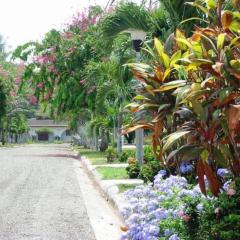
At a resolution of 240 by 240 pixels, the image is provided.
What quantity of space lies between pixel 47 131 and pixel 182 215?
107020 millimetres

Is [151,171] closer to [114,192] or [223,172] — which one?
[114,192]

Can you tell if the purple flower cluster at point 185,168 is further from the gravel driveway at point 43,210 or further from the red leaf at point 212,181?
the red leaf at point 212,181

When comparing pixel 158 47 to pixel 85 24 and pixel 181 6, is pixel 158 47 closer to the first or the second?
pixel 181 6

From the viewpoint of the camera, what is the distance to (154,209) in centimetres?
629

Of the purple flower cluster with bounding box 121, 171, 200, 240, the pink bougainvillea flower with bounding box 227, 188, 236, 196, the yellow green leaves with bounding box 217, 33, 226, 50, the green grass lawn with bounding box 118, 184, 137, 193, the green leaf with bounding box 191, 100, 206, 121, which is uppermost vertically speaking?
the yellow green leaves with bounding box 217, 33, 226, 50

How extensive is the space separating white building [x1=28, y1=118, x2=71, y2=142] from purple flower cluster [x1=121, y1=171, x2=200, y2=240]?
341ft

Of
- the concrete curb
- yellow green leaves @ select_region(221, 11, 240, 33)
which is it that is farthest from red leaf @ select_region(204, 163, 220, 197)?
the concrete curb

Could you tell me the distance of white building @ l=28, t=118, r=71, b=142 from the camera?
11188 centimetres

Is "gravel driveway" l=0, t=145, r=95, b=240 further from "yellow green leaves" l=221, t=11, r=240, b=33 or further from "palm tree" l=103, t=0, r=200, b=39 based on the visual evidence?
"palm tree" l=103, t=0, r=200, b=39

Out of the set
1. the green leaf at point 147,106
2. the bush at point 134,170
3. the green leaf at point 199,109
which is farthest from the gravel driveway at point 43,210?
the green leaf at point 199,109

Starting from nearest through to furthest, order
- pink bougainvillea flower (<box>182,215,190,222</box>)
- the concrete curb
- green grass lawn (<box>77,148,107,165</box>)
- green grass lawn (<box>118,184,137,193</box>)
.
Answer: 1. pink bougainvillea flower (<box>182,215,190,222</box>)
2. the concrete curb
3. green grass lawn (<box>118,184,137,193</box>)
4. green grass lawn (<box>77,148,107,165</box>)

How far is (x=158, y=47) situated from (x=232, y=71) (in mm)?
2347

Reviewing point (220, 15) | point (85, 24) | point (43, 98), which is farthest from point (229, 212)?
point (43, 98)

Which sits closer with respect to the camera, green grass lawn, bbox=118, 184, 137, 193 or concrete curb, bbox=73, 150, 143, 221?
concrete curb, bbox=73, 150, 143, 221
